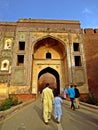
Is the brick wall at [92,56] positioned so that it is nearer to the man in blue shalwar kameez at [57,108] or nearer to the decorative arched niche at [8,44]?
the decorative arched niche at [8,44]

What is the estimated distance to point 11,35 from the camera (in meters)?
16.0

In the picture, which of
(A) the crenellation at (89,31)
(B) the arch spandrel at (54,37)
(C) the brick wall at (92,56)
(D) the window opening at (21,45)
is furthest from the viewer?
(A) the crenellation at (89,31)

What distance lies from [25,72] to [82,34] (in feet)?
25.5

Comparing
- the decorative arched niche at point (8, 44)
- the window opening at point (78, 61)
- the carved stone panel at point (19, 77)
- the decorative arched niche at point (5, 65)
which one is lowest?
the carved stone panel at point (19, 77)

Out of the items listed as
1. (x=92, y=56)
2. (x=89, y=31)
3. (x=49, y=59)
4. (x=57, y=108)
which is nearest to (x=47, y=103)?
(x=57, y=108)

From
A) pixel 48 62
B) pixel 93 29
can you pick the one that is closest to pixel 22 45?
pixel 48 62

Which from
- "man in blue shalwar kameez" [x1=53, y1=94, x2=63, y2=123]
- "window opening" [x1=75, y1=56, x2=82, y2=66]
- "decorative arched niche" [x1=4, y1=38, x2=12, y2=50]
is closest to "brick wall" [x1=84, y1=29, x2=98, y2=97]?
"window opening" [x1=75, y1=56, x2=82, y2=66]

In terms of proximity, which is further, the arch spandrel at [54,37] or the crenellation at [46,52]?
the arch spandrel at [54,37]

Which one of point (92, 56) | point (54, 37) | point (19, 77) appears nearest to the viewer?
point (19, 77)

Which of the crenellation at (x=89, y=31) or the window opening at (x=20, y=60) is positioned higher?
the crenellation at (x=89, y=31)

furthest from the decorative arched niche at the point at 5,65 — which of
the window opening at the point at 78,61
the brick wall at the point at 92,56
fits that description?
the brick wall at the point at 92,56

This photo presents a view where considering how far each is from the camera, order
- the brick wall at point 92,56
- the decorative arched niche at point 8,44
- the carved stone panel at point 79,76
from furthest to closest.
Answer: the decorative arched niche at point 8,44 → the brick wall at point 92,56 → the carved stone panel at point 79,76

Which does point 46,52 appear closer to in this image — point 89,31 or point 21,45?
point 21,45

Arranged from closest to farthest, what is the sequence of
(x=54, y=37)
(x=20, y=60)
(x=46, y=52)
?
1. (x=54, y=37)
2. (x=20, y=60)
3. (x=46, y=52)
